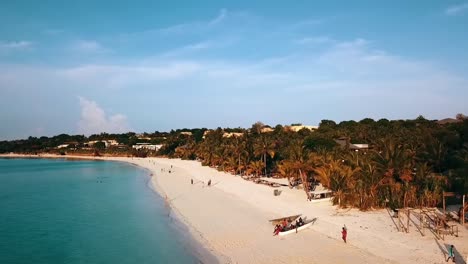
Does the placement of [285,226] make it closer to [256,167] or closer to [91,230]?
[91,230]

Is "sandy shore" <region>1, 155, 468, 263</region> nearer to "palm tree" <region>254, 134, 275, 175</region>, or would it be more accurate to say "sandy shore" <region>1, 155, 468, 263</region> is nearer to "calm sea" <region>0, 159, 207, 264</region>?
"calm sea" <region>0, 159, 207, 264</region>

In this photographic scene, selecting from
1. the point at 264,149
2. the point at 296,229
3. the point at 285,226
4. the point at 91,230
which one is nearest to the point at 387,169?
the point at 296,229

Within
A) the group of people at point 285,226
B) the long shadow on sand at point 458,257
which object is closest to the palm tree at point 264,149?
the group of people at point 285,226

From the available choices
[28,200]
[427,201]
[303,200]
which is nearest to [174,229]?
[303,200]

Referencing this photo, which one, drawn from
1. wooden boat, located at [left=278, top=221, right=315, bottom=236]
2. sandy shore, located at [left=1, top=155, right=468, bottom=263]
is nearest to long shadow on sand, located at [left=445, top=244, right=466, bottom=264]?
sandy shore, located at [left=1, top=155, right=468, bottom=263]

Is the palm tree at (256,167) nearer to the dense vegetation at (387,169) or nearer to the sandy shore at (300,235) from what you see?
the dense vegetation at (387,169)

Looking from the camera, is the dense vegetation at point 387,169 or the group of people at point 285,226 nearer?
the group of people at point 285,226
